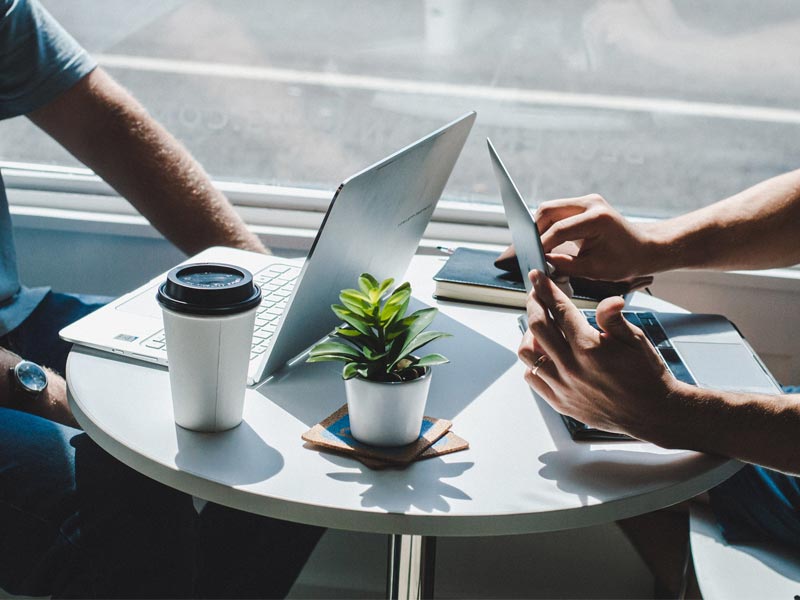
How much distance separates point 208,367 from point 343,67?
139cm

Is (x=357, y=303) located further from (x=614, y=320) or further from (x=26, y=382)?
(x=26, y=382)

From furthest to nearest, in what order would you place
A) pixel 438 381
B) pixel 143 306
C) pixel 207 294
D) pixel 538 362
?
pixel 143 306 → pixel 438 381 → pixel 538 362 → pixel 207 294

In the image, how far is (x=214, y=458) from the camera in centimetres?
80

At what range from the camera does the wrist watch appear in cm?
→ 119

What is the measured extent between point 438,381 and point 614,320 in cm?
27

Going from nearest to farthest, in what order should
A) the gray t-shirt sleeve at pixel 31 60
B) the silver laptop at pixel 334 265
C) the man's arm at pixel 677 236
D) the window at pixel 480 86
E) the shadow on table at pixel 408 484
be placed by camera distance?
the shadow on table at pixel 408 484 → the silver laptop at pixel 334 265 → the man's arm at pixel 677 236 → the gray t-shirt sleeve at pixel 31 60 → the window at pixel 480 86

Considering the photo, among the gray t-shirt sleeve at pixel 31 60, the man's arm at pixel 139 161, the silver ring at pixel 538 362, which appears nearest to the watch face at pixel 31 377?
the man's arm at pixel 139 161

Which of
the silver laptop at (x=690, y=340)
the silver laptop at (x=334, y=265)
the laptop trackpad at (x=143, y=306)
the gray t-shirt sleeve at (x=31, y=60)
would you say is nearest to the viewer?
the silver laptop at (x=334, y=265)

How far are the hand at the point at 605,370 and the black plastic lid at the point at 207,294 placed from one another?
0.30m

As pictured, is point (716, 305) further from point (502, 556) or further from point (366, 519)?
point (366, 519)

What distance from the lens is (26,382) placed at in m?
1.19

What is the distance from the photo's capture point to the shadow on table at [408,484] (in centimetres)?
74

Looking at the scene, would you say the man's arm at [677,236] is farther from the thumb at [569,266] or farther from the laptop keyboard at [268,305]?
the laptop keyboard at [268,305]

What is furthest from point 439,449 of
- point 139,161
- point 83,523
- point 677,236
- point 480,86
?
point 480,86
